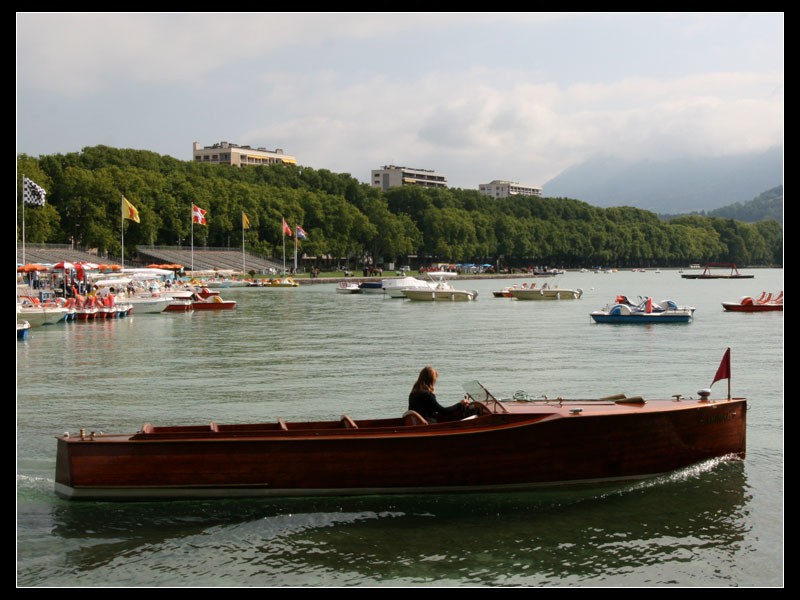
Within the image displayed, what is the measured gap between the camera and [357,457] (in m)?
14.2

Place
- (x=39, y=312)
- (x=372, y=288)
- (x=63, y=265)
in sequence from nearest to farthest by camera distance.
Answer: (x=39, y=312)
(x=63, y=265)
(x=372, y=288)

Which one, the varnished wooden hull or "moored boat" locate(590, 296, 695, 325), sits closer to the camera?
the varnished wooden hull

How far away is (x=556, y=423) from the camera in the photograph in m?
14.4

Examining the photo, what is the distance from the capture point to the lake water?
40.2 ft

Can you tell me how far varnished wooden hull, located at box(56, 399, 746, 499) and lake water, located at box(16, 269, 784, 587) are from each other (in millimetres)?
294

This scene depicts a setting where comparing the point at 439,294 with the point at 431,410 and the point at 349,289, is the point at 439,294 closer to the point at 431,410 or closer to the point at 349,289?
the point at 349,289

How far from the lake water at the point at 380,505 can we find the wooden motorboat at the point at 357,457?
289 mm

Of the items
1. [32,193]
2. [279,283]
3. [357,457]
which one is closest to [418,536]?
[357,457]

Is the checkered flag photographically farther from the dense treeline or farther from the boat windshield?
the dense treeline

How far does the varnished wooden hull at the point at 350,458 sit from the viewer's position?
1418 centimetres

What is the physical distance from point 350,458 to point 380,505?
967 mm

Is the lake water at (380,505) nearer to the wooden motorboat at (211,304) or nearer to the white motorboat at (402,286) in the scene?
the wooden motorboat at (211,304)

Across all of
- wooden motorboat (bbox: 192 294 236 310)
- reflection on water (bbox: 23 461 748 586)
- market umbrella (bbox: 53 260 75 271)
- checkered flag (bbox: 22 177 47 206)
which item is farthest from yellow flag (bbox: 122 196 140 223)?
reflection on water (bbox: 23 461 748 586)
